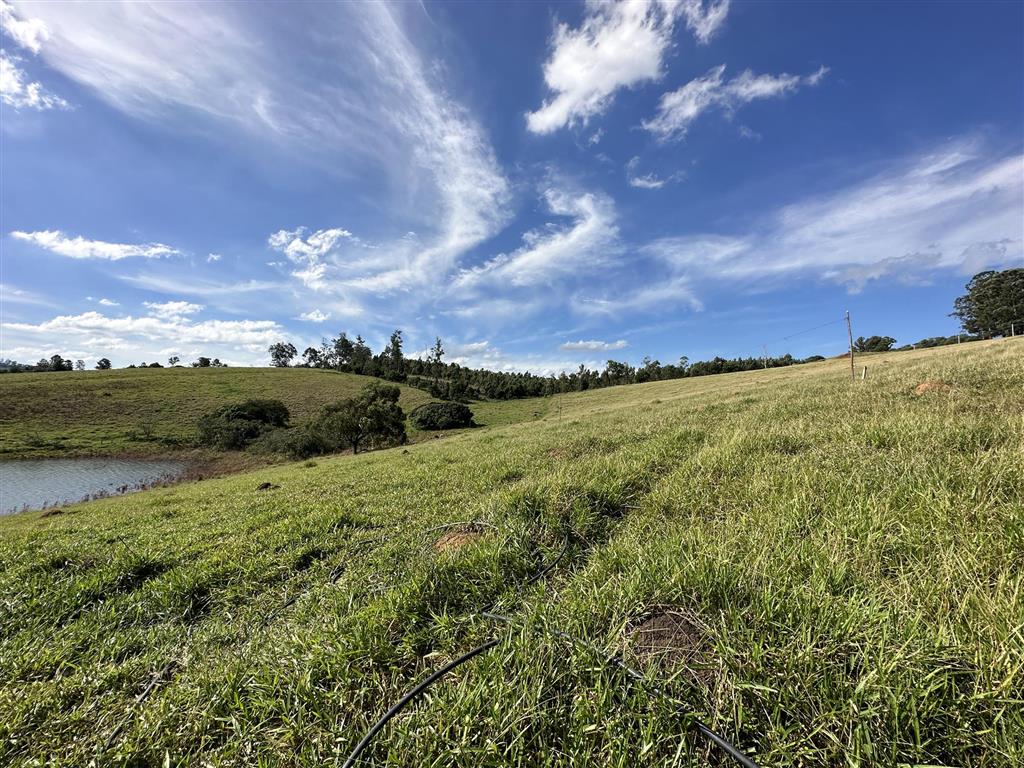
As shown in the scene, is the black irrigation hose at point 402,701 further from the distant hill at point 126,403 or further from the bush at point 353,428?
the distant hill at point 126,403

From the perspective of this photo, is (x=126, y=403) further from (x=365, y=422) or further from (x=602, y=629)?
(x=602, y=629)

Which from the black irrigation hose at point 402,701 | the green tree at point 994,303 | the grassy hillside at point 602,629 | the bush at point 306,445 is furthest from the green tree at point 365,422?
the green tree at point 994,303

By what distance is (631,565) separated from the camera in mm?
3203

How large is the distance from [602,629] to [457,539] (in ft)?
8.85

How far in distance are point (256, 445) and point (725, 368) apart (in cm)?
10674

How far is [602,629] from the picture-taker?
255 centimetres

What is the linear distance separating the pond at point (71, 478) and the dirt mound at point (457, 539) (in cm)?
3345

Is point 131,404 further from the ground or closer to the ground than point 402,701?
further from the ground

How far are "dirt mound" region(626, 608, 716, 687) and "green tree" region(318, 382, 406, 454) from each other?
3765 cm

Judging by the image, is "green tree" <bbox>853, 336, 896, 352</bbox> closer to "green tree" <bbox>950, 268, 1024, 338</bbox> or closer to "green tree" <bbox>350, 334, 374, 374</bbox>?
"green tree" <bbox>950, 268, 1024, 338</bbox>

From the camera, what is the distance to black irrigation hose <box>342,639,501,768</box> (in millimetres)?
1956

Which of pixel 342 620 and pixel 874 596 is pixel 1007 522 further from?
pixel 342 620

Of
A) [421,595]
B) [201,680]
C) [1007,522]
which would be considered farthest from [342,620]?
[1007,522]

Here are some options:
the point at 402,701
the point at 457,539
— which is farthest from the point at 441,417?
the point at 402,701
